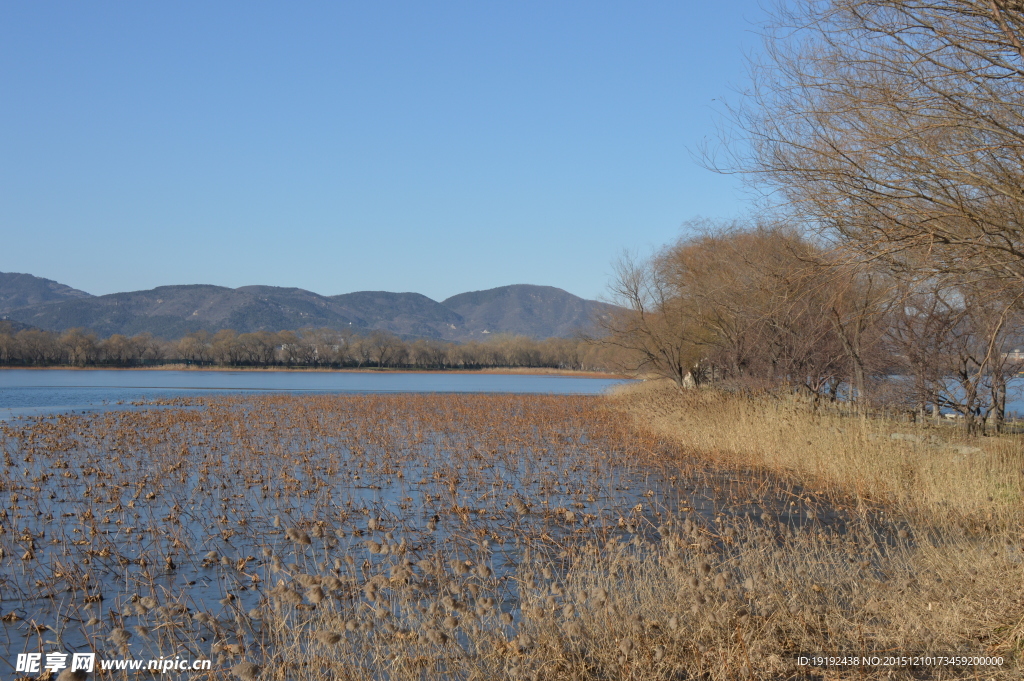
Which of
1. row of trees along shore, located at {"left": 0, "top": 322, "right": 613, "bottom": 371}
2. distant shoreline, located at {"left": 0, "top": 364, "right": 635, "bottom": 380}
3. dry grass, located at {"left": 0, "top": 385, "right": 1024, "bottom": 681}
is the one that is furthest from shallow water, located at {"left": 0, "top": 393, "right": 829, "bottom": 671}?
row of trees along shore, located at {"left": 0, "top": 322, "right": 613, "bottom": 371}

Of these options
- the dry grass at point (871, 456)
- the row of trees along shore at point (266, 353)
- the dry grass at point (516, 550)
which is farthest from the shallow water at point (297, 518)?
the row of trees along shore at point (266, 353)

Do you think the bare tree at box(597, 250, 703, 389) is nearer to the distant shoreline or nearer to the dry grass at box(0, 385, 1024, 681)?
the dry grass at box(0, 385, 1024, 681)

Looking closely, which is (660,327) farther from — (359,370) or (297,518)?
(359,370)

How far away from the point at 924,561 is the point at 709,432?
11.4 m

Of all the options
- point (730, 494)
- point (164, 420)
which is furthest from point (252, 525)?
point (164, 420)

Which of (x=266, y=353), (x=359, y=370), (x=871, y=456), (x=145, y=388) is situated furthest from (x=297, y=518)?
(x=266, y=353)

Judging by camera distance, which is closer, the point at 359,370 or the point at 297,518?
the point at 297,518

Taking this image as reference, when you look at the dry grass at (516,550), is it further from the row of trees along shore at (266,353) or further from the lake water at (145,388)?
the row of trees along shore at (266,353)

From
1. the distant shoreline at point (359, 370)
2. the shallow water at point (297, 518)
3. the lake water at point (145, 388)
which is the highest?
the distant shoreline at point (359, 370)

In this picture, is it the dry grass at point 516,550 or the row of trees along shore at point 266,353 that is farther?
the row of trees along shore at point 266,353

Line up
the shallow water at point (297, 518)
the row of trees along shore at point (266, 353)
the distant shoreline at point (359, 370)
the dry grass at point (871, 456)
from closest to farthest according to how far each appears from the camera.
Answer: the shallow water at point (297, 518), the dry grass at point (871, 456), the distant shoreline at point (359, 370), the row of trees along shore at point (266, 353)

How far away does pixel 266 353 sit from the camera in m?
135

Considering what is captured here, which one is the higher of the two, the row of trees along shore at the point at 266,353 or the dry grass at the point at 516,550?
the row of trees along shore at the point at 266,353

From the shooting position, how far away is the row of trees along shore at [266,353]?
387 feet
